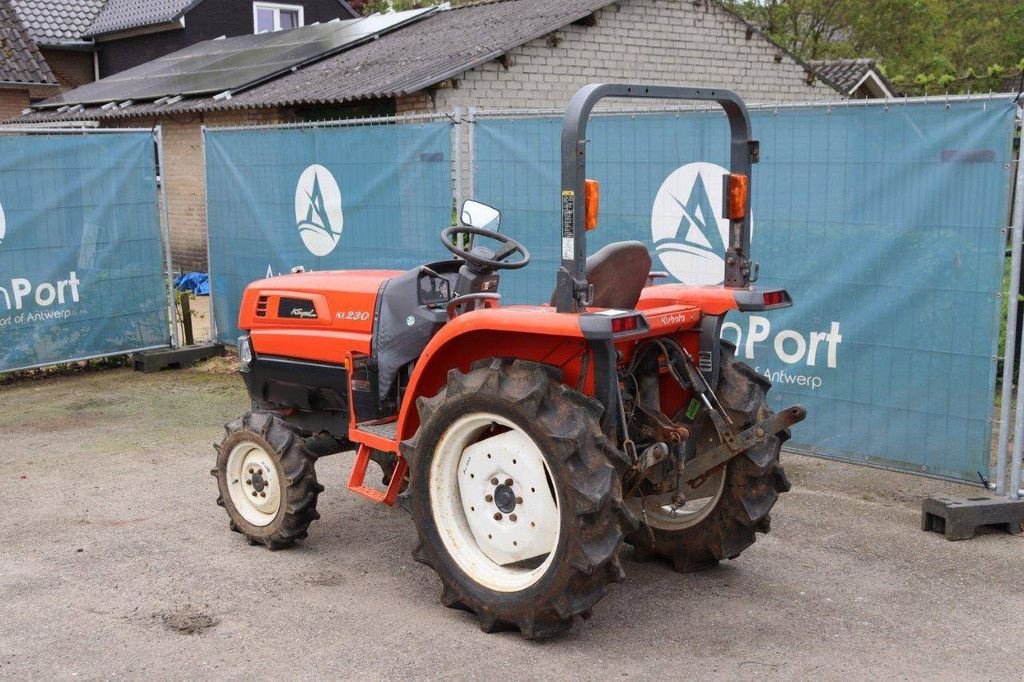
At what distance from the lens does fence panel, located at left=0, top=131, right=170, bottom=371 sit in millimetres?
9352

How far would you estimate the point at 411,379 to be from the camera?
15.3ft

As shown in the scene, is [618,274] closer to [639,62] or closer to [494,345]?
[494,345]

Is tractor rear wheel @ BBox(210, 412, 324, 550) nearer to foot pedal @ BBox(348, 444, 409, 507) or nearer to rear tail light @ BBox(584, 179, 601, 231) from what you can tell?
foot pedal @ BBox(348, 444, 409, 507)

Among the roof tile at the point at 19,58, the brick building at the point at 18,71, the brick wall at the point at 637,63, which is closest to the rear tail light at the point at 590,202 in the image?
the brick wall at the point at 637,63

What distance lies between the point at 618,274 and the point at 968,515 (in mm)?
2416

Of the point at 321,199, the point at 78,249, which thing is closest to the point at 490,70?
the point at 321,199

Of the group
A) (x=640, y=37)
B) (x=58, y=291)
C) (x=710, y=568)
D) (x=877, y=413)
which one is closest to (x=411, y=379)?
(x=710, y=568)

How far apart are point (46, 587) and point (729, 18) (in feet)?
47.9

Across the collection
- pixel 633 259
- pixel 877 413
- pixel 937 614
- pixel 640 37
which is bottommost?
pixel 937 614

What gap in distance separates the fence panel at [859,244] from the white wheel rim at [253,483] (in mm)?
2974

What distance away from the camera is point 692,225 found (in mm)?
6785

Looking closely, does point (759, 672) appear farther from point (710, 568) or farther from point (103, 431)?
point (103, 431)

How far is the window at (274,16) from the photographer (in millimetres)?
25305

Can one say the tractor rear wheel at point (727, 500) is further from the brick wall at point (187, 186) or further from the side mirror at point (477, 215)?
the brick wall at point (187, 186)
